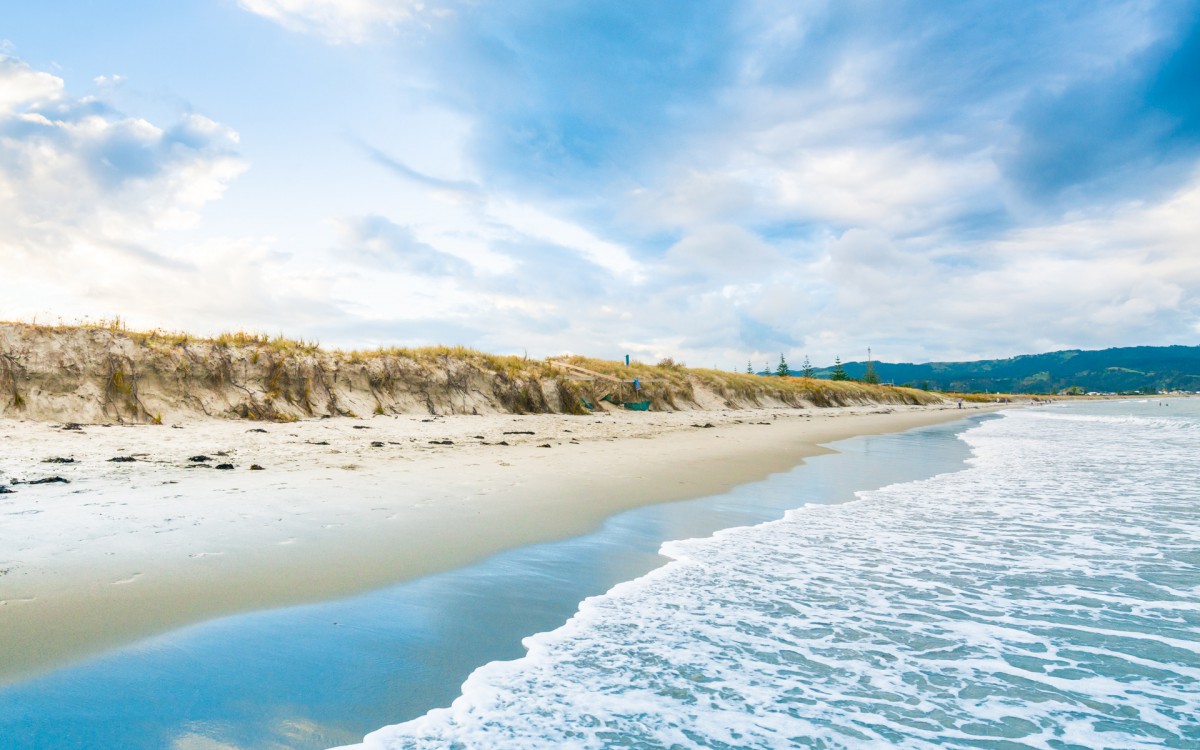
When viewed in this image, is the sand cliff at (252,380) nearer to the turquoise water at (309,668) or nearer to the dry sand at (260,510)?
the dry sand at (260,510)

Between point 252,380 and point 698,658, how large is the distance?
57.2 ft

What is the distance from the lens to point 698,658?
3320mm

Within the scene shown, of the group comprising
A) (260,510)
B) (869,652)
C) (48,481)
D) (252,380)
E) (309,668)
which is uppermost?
(252,380)

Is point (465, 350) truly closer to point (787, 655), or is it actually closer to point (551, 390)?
point (551, 390)

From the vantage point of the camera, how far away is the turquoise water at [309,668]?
2402mm

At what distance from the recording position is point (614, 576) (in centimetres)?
492

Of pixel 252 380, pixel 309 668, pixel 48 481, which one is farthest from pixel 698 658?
pixel 252 380

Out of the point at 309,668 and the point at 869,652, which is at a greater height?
the point at 309,668

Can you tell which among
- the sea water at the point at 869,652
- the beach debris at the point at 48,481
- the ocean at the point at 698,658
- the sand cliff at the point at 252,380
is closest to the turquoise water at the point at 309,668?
the ocean at the point at 698,658

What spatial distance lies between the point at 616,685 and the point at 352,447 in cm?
975

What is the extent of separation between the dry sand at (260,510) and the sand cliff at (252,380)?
5.59 feet

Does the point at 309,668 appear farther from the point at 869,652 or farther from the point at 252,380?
the point at 252,380

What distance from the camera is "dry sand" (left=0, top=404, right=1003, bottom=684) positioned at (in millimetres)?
3764

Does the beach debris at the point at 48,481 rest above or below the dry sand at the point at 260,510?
above
